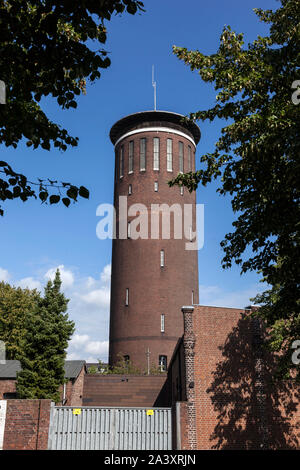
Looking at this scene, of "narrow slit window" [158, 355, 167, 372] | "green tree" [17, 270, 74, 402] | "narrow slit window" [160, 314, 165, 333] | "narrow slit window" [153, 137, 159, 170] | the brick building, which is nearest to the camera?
the brick building

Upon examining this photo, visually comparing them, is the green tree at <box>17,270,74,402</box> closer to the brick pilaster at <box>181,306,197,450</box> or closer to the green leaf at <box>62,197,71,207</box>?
the brick pilaster at <box>181,306,197,450</box>

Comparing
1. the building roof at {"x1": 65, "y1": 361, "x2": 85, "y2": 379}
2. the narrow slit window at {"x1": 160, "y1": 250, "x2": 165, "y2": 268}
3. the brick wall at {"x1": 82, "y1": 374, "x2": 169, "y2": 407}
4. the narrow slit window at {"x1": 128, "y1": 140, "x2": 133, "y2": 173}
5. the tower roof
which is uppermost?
the tower roof

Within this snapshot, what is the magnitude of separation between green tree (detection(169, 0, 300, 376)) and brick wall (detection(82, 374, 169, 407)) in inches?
623

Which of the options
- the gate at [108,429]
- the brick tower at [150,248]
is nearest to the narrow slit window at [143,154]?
the brick tower at [150,248]

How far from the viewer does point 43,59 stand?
6.16 metres

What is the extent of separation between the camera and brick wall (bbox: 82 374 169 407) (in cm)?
2511

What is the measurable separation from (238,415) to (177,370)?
4420 mm

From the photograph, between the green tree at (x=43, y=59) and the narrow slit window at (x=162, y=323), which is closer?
the green tree at (x=43, y=59)

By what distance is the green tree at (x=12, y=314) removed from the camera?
40.6 metres

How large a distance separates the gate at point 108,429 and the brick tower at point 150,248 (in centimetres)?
1751

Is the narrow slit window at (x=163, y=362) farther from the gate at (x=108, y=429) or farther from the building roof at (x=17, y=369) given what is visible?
the gate at (x=108, y=429)

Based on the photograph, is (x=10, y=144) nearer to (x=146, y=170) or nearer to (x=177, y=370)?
(x=177, y=370)

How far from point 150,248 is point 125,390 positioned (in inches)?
548

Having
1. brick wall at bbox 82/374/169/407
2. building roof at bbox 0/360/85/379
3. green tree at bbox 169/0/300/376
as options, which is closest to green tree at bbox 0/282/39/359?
building roof at bbox 0/360/85/379
